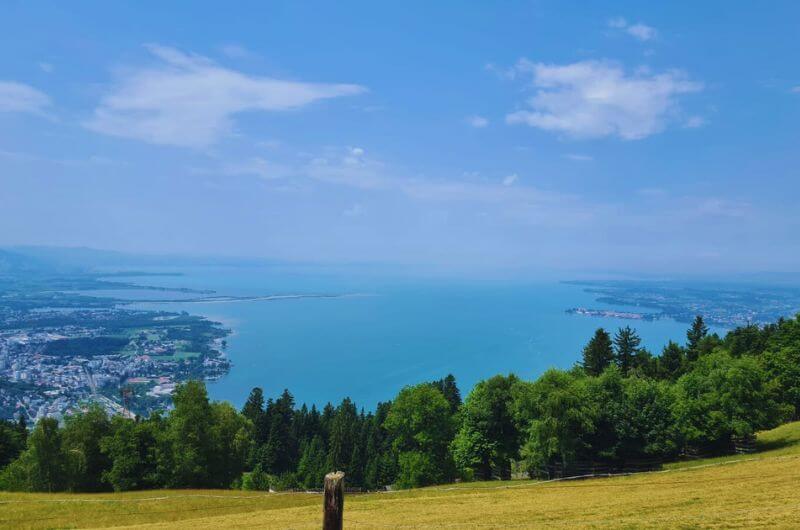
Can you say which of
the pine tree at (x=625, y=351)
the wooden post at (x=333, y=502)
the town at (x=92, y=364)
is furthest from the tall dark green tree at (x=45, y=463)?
the pine tree at (x=625, y=351)

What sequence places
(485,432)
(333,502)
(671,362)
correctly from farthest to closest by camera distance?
1. (671,362)
2. (485,432)
3. (333,502)

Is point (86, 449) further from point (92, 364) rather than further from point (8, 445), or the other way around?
point (92, 364)

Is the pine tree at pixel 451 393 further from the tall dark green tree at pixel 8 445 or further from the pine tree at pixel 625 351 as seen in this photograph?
the tall dark green tree at pixel 8 445

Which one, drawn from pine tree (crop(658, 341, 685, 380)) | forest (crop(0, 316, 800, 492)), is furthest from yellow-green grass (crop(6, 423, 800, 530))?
pine tree (crop(658, 341, 685, 380))

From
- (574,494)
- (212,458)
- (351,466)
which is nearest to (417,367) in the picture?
(351,466)

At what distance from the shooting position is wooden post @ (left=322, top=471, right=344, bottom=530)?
8.77m

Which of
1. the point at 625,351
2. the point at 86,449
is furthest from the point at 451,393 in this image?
the point at 86,449

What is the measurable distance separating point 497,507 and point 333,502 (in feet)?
48.7

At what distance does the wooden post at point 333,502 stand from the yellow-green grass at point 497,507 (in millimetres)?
9797

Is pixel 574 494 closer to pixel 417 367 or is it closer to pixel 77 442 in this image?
pixel 77 442

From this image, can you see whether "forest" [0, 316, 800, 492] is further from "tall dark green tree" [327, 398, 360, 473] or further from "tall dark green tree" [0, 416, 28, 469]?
"tall dark green tree" [327, 398, 360, 473]

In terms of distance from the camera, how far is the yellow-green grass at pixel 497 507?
1628cm

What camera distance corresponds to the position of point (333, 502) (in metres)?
8.89

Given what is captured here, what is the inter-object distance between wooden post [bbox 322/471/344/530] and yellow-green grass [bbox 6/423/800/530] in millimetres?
9797
